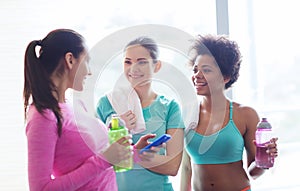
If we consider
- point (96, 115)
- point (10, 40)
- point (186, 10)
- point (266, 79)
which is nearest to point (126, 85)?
point (96, 115)

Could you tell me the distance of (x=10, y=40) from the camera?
1693mm

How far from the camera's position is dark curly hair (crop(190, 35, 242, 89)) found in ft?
4.84

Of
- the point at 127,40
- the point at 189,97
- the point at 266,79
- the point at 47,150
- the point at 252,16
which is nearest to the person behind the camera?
the point at 47,150

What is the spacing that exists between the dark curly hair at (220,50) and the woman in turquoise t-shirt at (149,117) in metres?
0.23

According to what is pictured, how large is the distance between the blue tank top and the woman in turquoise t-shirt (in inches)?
4.7

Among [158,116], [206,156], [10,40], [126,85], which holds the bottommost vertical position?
[206,156]

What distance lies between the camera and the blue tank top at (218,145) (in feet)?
4.74

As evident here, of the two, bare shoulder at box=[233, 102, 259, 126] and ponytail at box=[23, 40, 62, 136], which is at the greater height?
ponytail at box=[23, 40, 62, 136]

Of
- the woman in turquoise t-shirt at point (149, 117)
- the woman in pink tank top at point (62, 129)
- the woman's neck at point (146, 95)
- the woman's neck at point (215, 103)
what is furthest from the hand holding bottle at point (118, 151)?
the woman's neck at point (215, 103)

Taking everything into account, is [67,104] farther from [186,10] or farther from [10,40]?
[186,10]

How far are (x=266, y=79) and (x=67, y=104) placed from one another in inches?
61.4

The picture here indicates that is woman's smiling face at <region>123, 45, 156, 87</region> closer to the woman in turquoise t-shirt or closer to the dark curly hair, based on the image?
the woman in turquoise t-shirt

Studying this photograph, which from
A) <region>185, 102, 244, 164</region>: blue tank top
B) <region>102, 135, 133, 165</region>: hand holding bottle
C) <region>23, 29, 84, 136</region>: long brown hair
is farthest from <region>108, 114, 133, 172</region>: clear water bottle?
<region>185, 102, 244, 164</region>: blue tank top

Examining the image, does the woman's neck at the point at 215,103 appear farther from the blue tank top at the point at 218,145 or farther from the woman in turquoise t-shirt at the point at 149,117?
the woman in turquoise t-shirt at the point at 149,117
